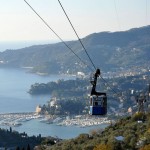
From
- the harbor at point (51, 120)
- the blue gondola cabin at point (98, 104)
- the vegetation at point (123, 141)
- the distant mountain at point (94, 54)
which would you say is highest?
the distant mountain at point (94, 54)

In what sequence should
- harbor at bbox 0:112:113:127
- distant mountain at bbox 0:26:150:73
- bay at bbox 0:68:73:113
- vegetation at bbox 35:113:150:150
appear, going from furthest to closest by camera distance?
distant mountain at bbox 0:26:150:73 < bay at bbox 0:68:73:113 < harbor at bbox 0:112:113:127 < vegetation at bbox 35:113:150:150

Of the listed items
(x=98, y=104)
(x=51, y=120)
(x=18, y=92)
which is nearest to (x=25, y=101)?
(x=18, y=92)

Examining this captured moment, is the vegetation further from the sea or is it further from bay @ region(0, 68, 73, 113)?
bay @ region(0, 68, 73, 113)

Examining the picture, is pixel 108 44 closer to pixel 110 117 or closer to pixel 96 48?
pixel 96 48

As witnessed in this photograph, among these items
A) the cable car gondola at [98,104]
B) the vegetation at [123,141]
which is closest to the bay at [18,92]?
the vegetation at [123,141]

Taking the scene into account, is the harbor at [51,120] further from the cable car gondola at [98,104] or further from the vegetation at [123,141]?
the cable car gondola at [98,104]

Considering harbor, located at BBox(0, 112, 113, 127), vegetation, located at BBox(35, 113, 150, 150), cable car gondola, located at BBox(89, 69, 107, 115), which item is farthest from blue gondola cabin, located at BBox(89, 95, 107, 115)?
harbor, located at BBox(0, 112, 113, 127)
